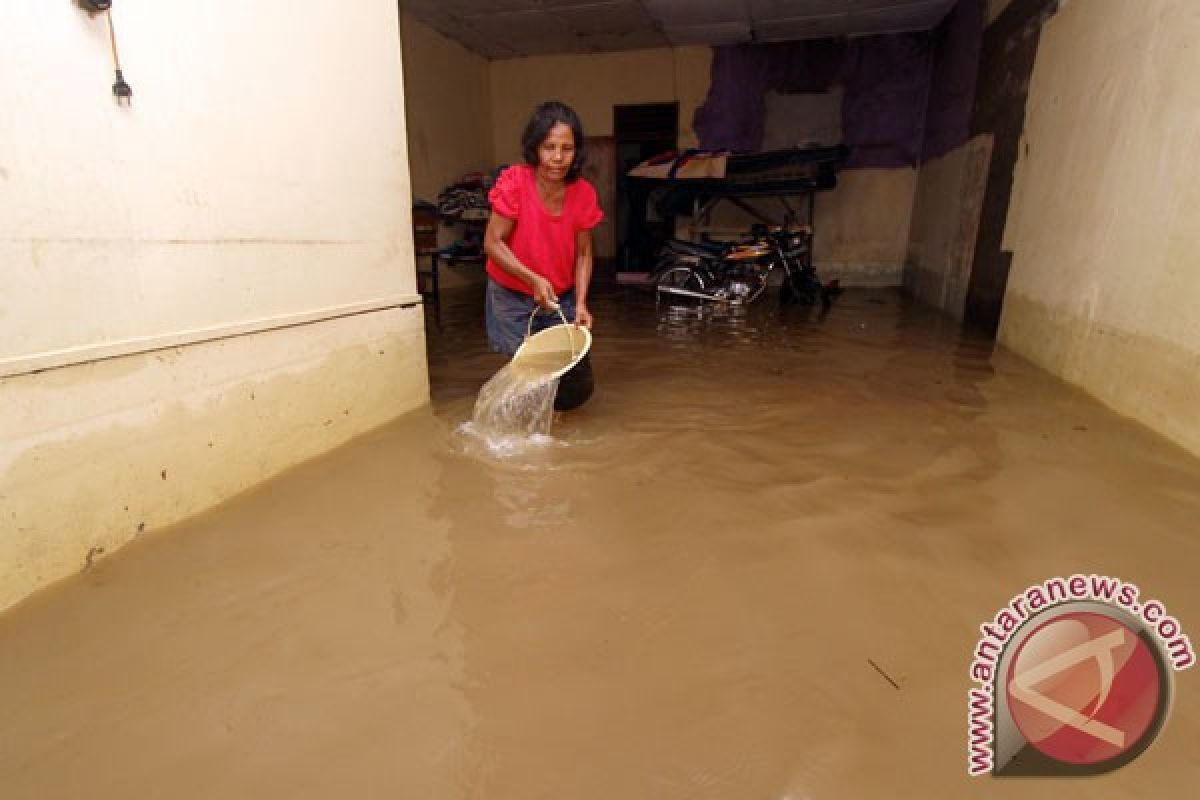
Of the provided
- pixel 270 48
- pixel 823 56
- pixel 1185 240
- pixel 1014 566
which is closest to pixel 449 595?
pixel 1014 566

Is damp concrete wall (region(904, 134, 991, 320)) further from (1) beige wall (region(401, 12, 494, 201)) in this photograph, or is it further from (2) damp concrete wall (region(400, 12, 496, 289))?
(1) beige wall (region(401, 12, 494, 201))

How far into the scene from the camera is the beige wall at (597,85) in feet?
29.8

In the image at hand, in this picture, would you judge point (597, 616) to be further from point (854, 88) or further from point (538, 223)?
point (854, 88)

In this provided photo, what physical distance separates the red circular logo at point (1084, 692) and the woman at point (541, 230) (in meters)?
1.97

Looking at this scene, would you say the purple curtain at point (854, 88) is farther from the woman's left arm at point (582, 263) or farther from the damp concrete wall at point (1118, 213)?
the woman's left arm at point (582, 263)

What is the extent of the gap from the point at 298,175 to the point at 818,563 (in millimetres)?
2188

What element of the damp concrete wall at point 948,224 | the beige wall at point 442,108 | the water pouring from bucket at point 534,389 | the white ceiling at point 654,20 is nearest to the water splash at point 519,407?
the water pouring from bucket at point 534,389

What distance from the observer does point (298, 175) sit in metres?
2.24

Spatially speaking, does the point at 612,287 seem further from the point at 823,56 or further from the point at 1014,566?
the point at 1014,566

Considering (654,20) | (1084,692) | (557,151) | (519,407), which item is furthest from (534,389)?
(654,20)

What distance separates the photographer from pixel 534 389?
8.34 ft

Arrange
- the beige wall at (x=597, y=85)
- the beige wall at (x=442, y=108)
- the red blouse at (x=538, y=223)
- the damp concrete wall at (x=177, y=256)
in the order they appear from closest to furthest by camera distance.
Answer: the damp concrete wall at (x=177, y=256)
the red blouse at (x=538, y=223)
the beige wall at (x=442, y=108)
the beige wall at (x=597, y=85)

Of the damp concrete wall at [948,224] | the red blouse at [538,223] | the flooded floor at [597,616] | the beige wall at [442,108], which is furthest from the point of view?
the beige wall at [442,108]

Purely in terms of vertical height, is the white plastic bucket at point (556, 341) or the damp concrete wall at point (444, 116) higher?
the damp concrete wall at point (444, 116)
